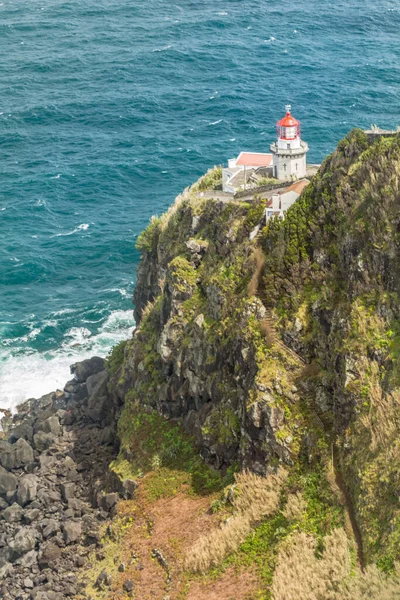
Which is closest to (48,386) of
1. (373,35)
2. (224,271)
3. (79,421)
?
(79,421)

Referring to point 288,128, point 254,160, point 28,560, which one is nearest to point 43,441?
point 28,560

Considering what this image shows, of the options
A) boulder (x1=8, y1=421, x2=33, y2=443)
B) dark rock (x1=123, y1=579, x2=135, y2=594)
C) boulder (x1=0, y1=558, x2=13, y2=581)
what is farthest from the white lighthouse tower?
boulder (x1=0, y1=558, x2=13, y2=581)

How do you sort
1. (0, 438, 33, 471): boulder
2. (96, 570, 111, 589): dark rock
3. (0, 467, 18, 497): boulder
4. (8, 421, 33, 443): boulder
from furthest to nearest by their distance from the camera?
(8, 421, 33, 443): boulder
(0, 438, 33, 471): boulder
(0, 467, 18, 497): boulder
(96, 570, 111, 589): dark rock

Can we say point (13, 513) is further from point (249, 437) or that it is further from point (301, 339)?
point (301, 339)

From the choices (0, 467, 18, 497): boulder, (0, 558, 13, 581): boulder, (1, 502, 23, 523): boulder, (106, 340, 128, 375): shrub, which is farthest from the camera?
(106, 340, 128, 375): shrub

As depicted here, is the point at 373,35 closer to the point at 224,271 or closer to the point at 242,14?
the point at 242,14

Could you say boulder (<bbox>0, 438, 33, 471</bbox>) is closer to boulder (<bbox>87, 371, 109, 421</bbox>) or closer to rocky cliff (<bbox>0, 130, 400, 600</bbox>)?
rocky cliff (<bbox>0, 130, 400, 600</bbox>)
